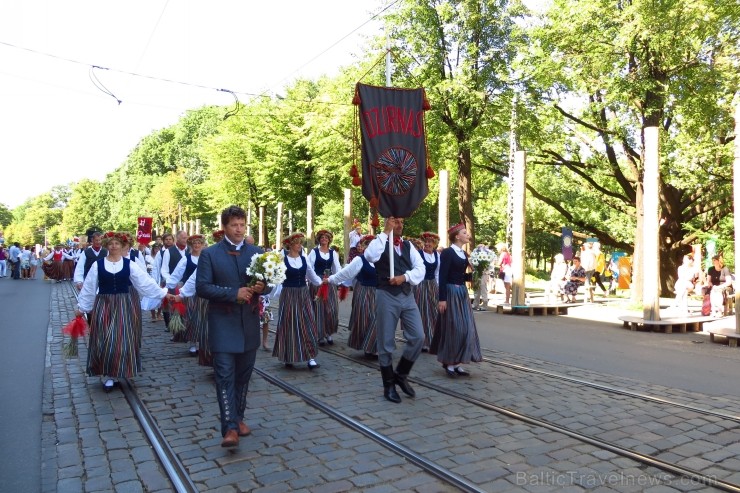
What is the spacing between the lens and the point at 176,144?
71.9m

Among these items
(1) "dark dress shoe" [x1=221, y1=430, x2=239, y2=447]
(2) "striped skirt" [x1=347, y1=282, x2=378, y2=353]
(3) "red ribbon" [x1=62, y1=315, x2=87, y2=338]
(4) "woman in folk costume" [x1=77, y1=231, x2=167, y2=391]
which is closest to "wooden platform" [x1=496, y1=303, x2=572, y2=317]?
(2) "striped skirt" [x1=347, y1=282, x2=378, y2=353]

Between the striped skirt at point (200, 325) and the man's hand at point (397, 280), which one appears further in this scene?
the striped skirt at point (200, 325)

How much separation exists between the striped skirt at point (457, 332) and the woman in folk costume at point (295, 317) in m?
1.80

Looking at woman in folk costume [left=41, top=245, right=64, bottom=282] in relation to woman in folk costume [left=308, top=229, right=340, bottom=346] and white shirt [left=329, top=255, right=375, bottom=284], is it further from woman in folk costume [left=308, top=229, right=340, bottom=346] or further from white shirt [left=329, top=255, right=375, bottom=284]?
white shirt [left=329, top=255, right=375, bottom=284]

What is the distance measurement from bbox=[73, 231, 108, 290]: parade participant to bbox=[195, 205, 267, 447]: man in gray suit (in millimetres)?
2886

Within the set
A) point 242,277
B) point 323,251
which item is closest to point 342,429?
point 242,277

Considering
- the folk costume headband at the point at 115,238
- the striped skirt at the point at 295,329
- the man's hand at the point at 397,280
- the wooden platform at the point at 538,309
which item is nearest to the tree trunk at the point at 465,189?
the wooden platform at the point at 538,309

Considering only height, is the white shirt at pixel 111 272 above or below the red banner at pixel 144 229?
below

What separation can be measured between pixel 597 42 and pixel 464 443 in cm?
1700

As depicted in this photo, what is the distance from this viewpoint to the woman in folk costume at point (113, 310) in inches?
276

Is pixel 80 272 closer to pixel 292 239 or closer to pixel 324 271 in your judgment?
pixel 292 239

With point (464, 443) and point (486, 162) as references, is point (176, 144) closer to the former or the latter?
point (486, 162)

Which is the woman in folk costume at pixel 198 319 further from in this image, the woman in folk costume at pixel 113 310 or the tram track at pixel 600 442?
the tram track at pixel 600 442

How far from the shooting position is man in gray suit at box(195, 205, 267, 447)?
195 inches
